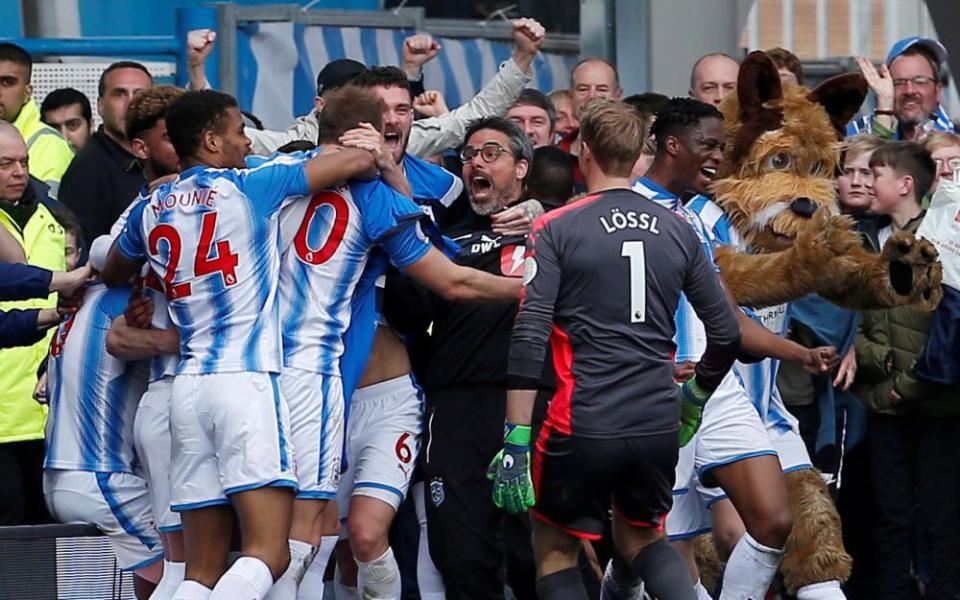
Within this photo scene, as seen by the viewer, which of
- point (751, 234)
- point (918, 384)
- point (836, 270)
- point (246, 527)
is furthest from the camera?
point (918, 384)

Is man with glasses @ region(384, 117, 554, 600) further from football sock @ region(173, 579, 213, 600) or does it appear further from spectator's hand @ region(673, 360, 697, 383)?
football sock @ region(173, 579, 213, 600)

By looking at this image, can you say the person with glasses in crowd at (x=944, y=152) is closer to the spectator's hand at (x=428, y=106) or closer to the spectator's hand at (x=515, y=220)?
the spectator's hand at (x=428, y=106)

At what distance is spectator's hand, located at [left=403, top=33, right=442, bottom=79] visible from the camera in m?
9.88

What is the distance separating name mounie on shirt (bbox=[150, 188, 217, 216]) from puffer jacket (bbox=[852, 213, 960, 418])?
152 inches

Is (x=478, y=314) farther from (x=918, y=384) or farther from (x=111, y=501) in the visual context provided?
(x=918, y=384)

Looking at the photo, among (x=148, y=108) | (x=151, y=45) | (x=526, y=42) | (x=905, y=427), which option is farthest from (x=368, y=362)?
(x=151, y=45)

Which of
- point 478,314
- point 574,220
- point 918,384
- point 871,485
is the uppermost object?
point 574,220

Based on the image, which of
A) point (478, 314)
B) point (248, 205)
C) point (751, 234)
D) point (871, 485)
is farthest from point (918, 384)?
point (248, 205)

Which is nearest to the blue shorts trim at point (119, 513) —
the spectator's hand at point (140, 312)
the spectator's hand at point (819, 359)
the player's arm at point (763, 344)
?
the spectator's hand at point (140, 312)

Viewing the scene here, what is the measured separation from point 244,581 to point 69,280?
5.52 feet

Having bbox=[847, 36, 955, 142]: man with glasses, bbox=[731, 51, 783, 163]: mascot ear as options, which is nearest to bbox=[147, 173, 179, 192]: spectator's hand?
bbox=[731, 51, 783, 163]: mascot ear

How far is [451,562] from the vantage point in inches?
318

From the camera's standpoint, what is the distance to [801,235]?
7.86m

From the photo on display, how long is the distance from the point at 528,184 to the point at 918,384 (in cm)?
239
